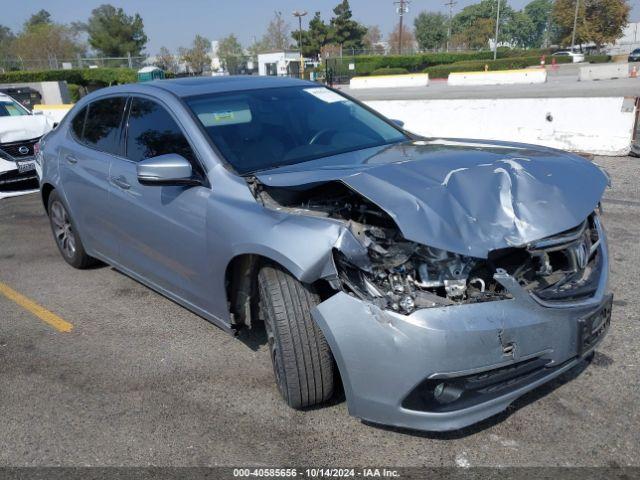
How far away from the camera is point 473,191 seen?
275 cm

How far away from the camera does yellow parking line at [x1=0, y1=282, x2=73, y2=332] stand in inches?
174

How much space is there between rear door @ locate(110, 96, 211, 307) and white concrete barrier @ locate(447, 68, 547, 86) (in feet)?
104

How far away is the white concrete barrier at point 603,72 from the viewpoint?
32969 mm

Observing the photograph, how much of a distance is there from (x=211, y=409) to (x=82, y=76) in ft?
140

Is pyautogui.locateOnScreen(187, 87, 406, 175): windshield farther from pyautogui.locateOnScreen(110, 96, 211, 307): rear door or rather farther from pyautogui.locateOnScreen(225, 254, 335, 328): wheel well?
pyautogui.locateOnScreen(225, 254, 335, 328): wheel well

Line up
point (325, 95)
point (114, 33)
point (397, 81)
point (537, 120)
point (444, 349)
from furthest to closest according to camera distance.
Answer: point (114, 33) → point (397, 81) → point (537, 120) → point (325, 95) → point (444, 349)

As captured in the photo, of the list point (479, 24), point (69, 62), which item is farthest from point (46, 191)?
point (479, 24)

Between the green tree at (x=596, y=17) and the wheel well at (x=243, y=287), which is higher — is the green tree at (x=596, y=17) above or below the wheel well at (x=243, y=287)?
above

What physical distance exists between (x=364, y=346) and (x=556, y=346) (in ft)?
2.84

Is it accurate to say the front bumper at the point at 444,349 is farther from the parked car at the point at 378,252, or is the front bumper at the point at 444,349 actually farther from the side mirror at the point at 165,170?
the side mirror at the point at 165,170

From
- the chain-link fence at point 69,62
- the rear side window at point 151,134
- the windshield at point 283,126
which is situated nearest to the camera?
the windshield at point 283,126

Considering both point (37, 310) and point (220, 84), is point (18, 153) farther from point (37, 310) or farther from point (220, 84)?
point (220, 84)

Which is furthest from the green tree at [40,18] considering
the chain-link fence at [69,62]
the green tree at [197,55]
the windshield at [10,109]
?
the windshield at [10,109]

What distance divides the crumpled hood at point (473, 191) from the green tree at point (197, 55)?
257 feet
